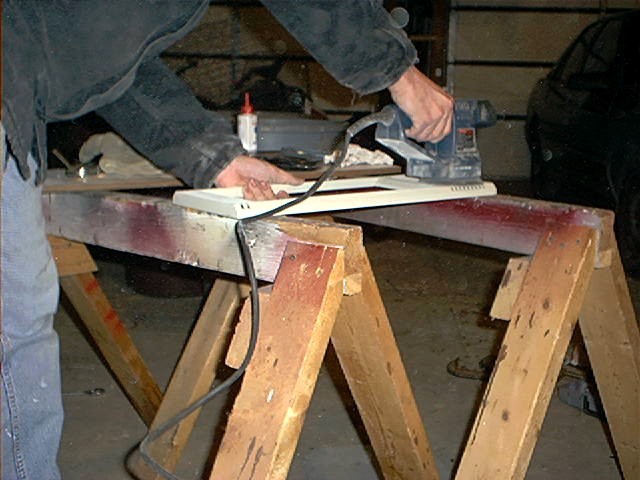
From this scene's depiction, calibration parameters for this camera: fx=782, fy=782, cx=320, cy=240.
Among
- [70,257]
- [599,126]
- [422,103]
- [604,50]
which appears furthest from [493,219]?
[604,50]

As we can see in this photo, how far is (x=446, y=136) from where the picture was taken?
4.96ft

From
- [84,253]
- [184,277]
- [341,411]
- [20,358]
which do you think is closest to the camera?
[20,358]

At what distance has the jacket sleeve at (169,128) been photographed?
57.1 inches

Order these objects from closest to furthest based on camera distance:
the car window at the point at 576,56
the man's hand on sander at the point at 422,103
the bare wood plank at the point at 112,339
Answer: the man's hand on sander at the point at 422,103 < the bare wood plank at the point at 112,339 < the car window at the point at 576,56

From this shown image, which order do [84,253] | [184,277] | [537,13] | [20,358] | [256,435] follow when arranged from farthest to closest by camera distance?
[537,13] → [184,277] → [84,253] → [20,358] → [256,435]

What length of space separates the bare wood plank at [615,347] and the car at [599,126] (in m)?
2.68

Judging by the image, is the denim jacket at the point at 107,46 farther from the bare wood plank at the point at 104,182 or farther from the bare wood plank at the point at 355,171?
the bare wood plank at the point at 355,171

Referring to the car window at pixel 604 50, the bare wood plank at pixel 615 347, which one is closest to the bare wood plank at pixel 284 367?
the bare wood plank at pixel 615 347

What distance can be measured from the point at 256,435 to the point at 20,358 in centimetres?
46

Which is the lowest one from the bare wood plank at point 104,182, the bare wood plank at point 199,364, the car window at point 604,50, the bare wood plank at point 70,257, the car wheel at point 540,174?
the car wheel at point 540,174

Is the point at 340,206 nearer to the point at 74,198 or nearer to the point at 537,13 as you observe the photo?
the point at 74,198

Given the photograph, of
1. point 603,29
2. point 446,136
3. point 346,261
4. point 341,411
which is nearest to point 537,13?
point 603,29

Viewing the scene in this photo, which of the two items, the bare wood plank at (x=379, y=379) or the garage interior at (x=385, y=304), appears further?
the garage interior at (x=385, y=304)

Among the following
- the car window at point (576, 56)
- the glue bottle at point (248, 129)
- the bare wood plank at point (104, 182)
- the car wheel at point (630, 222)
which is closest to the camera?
the bare wood plank at point (104, 182)
